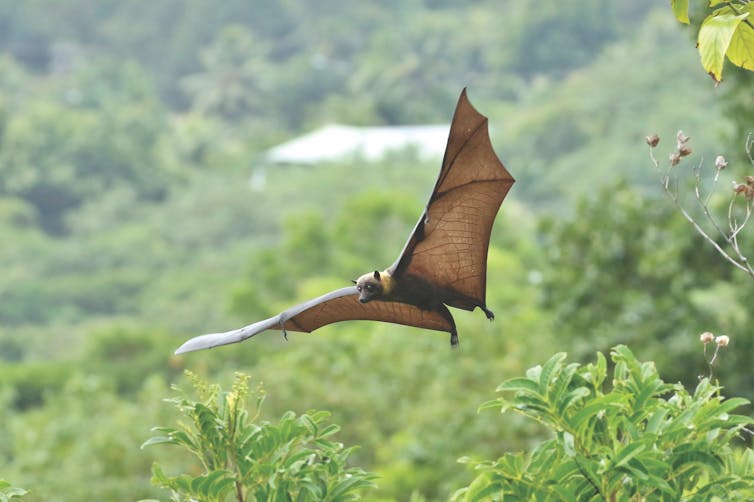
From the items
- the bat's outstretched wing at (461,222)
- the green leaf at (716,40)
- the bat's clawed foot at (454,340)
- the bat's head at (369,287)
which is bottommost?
the bat's clawed foot at (454,340)

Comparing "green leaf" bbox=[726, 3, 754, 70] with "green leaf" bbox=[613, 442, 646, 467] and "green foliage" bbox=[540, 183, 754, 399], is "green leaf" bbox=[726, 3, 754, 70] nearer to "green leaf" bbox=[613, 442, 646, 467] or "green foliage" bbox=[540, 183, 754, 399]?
"green leaf" bbox=[613, 442, 646, 467]

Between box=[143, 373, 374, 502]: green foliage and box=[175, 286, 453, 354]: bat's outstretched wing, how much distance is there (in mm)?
223

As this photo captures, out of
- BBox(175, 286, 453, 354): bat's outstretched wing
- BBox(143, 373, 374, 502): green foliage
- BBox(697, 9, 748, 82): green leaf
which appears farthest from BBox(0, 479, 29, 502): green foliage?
BBox(697, 9, 748, 82): green leaf

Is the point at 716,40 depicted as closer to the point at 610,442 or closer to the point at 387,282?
the point at 387,282

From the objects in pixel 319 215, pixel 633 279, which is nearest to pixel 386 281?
pixel 633 279

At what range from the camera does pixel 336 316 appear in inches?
86.2

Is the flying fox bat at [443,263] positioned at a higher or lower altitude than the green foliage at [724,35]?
lower

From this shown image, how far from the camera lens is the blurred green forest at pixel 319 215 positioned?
38.9ft

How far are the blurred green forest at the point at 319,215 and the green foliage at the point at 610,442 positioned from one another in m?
6.26

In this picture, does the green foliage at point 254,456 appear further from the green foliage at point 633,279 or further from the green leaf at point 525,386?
the green foliage at point 633,279

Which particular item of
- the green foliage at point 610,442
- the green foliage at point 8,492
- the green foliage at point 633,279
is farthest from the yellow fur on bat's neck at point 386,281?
the green foliage at point 633,279

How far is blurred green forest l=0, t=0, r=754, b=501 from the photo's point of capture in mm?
11867

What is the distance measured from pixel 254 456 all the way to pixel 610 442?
63 cm

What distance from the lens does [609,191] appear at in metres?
11.9
